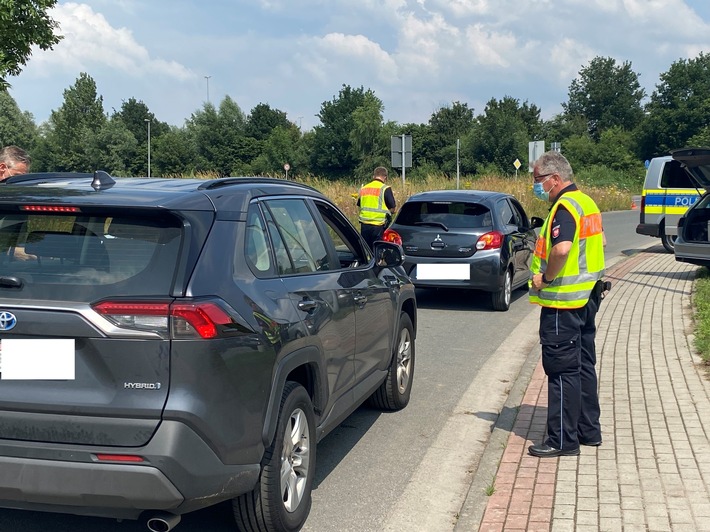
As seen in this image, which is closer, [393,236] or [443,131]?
[393,236]

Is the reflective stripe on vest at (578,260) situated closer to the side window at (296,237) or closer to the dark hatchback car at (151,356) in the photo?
the side window at (296,237)

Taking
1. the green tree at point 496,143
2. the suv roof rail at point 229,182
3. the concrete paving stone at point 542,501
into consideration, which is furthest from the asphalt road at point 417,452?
the green tree at point 496,143

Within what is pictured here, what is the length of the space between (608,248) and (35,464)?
19410 millimetres

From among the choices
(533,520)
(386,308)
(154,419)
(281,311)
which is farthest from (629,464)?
(154,419)

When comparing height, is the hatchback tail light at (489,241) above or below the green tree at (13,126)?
below

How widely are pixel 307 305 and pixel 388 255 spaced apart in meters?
1.74

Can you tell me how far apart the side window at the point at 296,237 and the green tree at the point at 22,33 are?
12116 mm

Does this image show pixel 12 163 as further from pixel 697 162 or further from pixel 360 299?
pixel 697 162

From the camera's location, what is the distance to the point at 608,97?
378 feet

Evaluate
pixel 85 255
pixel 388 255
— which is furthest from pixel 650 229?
pixel 85 255

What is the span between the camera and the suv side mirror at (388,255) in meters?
5.71

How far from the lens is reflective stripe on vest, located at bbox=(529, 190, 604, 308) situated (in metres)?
4.89

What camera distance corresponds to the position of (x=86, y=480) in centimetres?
307

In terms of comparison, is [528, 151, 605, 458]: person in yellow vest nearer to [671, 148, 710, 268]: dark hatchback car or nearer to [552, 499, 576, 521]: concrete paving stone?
[552, 499, 576, 521]: concrete paving stone
